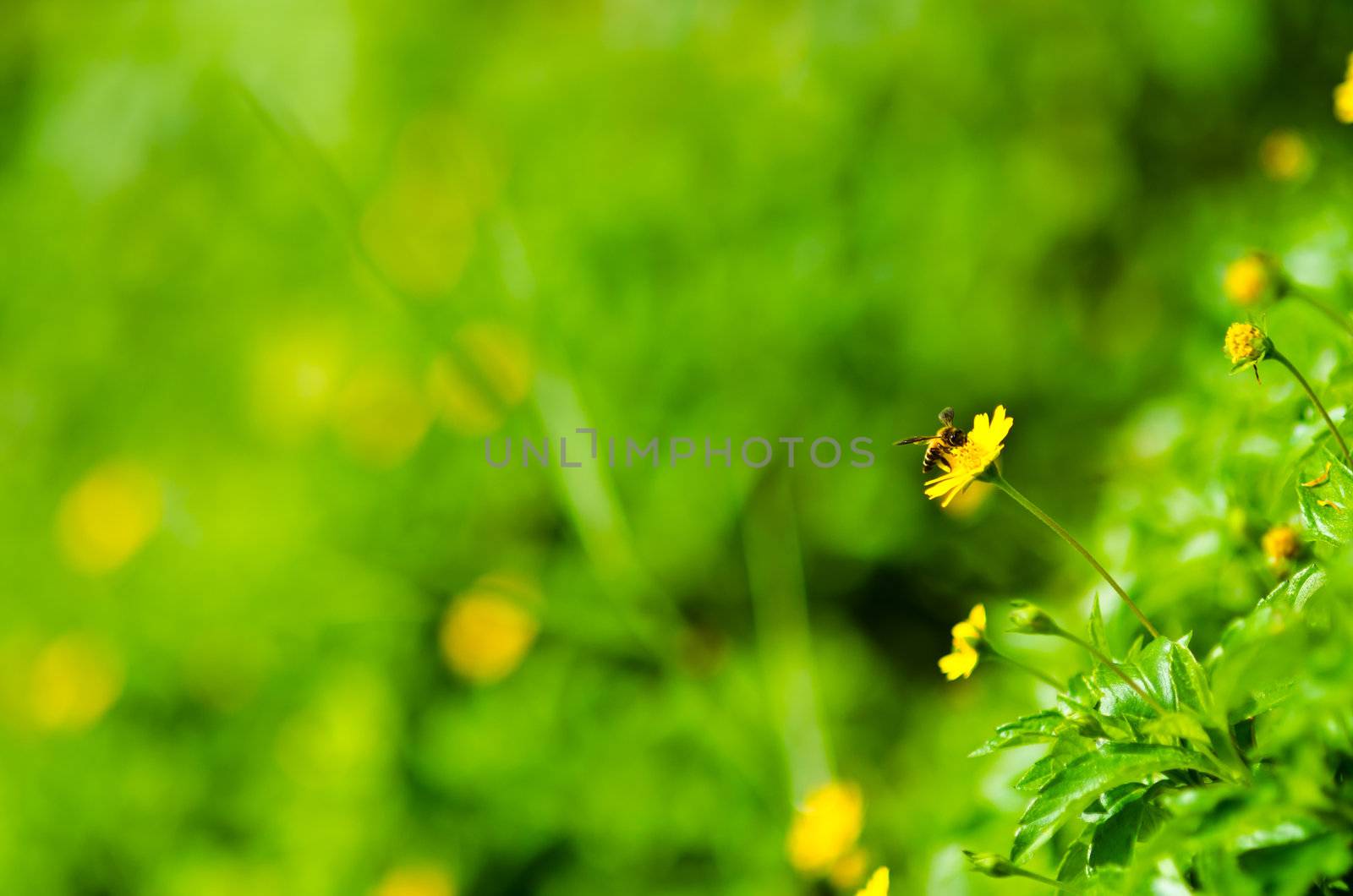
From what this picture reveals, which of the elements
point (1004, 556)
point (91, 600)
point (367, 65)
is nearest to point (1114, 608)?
point (1004, 556)

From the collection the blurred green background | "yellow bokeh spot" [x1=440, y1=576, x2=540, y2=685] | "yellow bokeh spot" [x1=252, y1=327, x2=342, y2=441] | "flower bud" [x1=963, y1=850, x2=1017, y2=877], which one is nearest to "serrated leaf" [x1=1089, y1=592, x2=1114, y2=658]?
"flower bud" [x1=963, y1=850, x2=1017, y2=877]

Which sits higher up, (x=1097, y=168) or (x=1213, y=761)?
(x=1213, y=761)

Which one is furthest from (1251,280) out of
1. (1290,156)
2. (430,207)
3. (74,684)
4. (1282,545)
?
(74,684)

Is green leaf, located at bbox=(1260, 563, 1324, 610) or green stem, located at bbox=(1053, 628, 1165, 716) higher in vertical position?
green stem, located at bbox=(1053, 628, 1165, 716)

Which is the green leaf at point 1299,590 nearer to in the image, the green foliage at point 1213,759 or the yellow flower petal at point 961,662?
the green foliage at point 1213,759

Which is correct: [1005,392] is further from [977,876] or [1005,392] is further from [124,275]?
[124,275]

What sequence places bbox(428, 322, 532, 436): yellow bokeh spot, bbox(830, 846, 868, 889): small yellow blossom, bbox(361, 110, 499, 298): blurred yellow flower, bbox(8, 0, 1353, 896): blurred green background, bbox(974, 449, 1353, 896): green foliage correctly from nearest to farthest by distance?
1. bbox(974, 449, 1353, 896): green foliage
2. bbox(830, 846, 868, 889): small yellow blossom
3. bbox(8, 0, 1353, 896): blurred green background
4. bbox(428, 322, 532, 436): yellow bokeh spot
5. bbox(361, 110, 499, 298): blurred yellow flower

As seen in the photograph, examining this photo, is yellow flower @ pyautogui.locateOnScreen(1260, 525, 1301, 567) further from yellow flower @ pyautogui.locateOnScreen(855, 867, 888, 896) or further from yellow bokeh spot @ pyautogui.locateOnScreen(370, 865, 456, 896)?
yellow bokeh spot @ pyautogui.locateOnScreen(370, 865, 456, 896)
